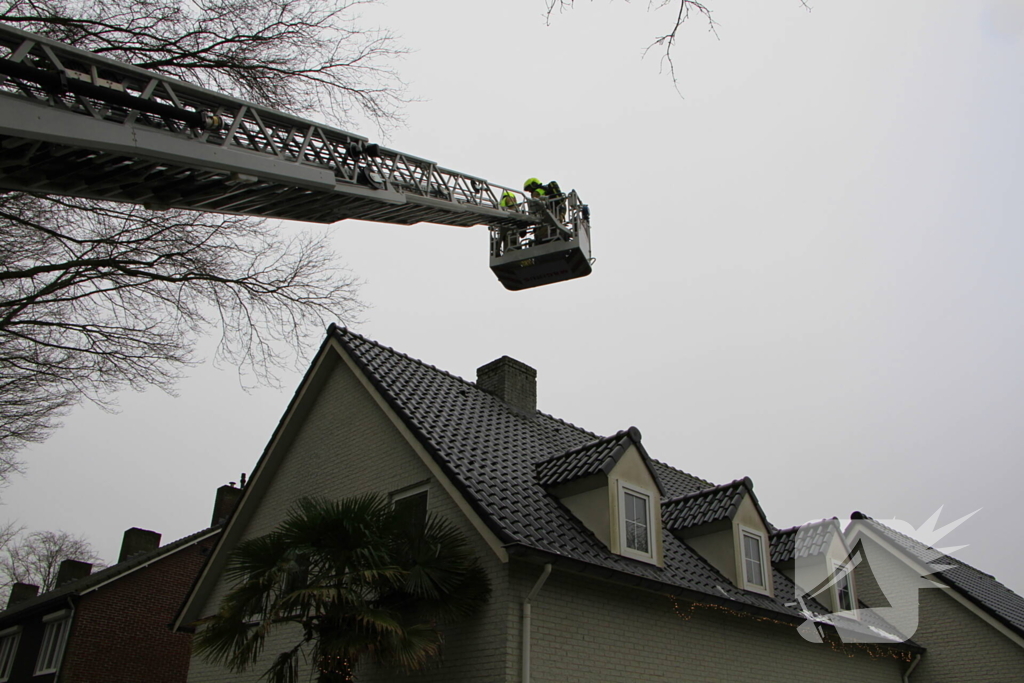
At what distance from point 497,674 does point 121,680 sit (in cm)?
1964

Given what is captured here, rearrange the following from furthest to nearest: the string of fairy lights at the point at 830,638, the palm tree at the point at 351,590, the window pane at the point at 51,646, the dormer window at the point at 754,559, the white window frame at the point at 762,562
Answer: the window pane at the point at 51,646, the dormer window at the point at 754,559, the white window frame at the point at 762,562, the string of fairy lights at the point at 830,638, the palm tree at the point at 351,590

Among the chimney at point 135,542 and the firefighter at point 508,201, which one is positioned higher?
the firefighter at point 508,201

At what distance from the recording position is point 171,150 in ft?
27.3

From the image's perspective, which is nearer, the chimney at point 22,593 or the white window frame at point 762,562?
the white window frame at point 762,562

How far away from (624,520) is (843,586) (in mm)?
8620

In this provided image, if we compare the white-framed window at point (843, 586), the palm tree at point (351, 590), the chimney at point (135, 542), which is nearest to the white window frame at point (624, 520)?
the palm tree at point (351, 590)

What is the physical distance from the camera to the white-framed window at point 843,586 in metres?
18.5

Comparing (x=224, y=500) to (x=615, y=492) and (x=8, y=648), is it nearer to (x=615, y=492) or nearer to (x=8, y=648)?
(x=8, y=648)

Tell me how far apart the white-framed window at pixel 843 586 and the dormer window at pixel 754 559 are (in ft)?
10.9

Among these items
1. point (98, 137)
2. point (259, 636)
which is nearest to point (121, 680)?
point (259, 636)

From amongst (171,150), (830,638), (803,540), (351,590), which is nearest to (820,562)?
(803,540)

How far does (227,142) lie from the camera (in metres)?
8.99

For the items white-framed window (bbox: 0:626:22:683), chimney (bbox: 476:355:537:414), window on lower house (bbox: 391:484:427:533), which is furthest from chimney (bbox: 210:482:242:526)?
window on lower house (bbox: 391:484:427:533)
